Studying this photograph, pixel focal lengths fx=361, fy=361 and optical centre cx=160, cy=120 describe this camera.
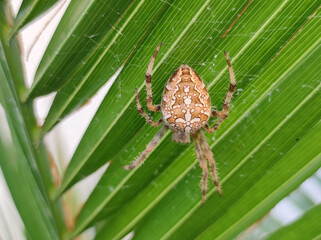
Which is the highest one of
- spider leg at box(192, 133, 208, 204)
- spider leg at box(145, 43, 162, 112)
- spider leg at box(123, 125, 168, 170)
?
spider leg at box(145, 43, 162, 112)

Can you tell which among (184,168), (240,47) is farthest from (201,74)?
(184,168)

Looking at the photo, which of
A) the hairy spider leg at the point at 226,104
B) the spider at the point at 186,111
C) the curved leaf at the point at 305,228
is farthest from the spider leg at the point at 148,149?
the curved leaf at the point at 305,228

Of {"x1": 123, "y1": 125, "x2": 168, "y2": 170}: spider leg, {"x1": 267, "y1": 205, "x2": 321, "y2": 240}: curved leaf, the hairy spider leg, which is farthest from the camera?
{"x1": 123, "y1": 125, "x2": 168, "y2": 170}: spider leg

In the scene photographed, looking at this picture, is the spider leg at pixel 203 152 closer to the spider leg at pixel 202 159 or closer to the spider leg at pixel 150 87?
the spider leg at pixel 202 159

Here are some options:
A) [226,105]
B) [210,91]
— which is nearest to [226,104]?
[226,105]

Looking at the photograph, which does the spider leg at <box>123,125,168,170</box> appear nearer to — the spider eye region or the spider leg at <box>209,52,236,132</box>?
the spider eye region

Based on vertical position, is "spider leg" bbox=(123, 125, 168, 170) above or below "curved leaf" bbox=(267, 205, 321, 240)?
below

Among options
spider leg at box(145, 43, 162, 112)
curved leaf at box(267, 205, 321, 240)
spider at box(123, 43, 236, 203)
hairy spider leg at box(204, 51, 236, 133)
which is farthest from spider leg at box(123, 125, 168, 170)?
curved leaf at box(267, 205, 321, 240)
